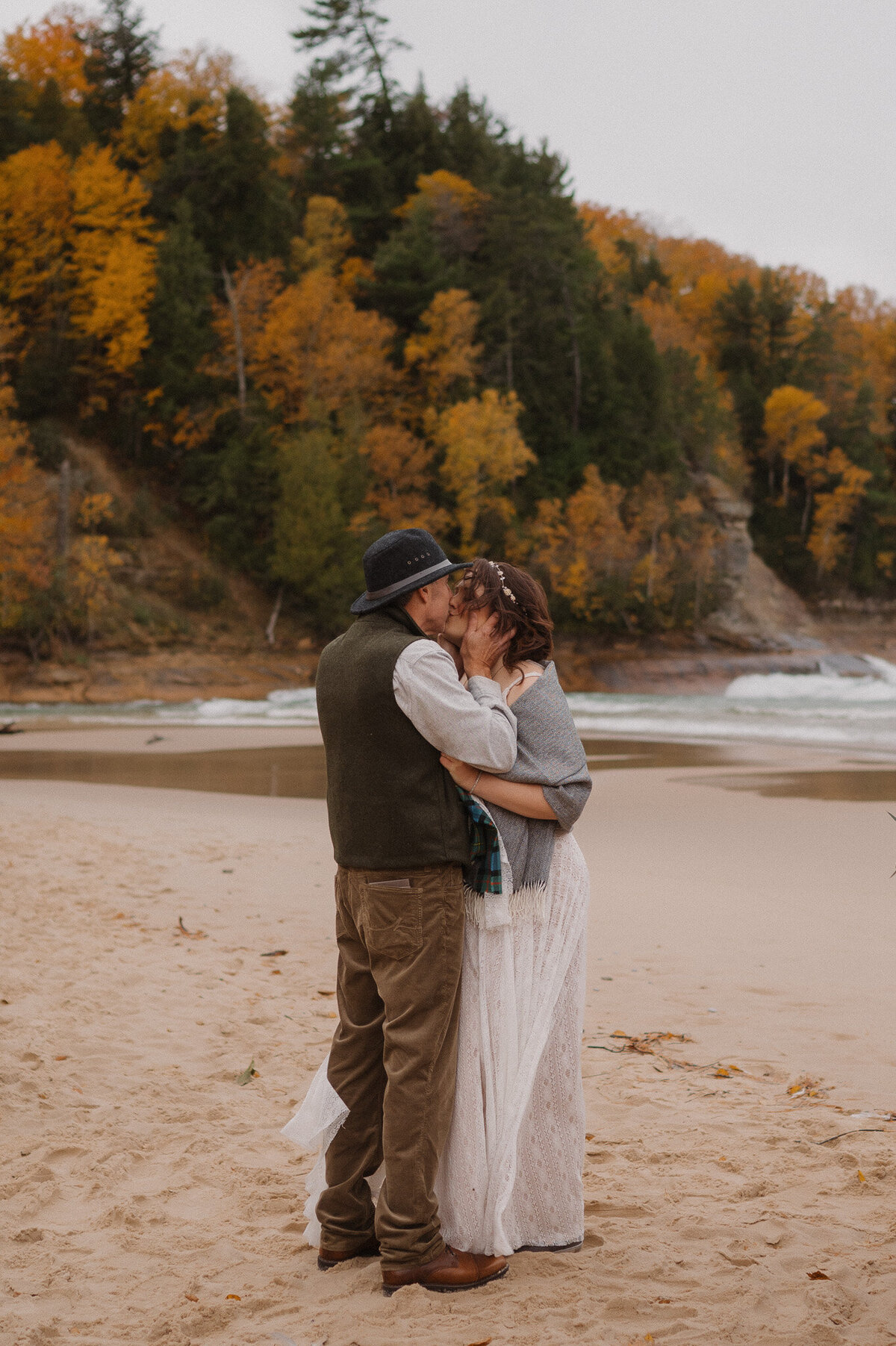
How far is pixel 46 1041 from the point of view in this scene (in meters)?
5.08

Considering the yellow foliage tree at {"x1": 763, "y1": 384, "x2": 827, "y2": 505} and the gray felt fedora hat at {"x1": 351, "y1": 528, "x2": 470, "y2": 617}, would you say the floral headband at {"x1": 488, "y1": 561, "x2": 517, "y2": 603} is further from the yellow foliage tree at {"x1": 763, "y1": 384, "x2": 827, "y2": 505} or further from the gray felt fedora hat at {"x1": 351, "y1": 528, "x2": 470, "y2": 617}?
the yellow foliage tree at {"x1": 763, "y1": 384, "x2": 827, "y2": 505}

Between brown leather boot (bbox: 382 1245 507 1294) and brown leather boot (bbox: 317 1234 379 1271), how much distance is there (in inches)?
8.0

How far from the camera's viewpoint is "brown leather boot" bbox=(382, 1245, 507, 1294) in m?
3.04

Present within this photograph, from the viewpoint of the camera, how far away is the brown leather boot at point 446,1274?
304 centimetres

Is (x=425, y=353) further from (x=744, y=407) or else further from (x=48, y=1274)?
(x=48, y=1274)

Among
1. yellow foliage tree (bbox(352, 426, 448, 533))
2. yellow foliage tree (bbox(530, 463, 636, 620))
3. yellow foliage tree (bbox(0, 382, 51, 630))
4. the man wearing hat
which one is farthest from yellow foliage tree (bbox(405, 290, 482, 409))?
the man wearing hat

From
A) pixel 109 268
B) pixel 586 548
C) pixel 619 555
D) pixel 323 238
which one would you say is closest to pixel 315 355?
pixel 109 268

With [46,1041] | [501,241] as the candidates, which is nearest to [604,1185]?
[46,1041]

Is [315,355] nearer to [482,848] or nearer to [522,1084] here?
[482,848]

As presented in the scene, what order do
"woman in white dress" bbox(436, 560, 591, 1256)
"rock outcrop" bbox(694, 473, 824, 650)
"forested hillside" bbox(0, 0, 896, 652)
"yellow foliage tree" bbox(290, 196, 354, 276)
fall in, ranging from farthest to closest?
"rock outcrop" bbox(694, 473, 824, 650)
"yellow foliage tree" bbox(290, 196, 354, 276)
"forested hillside" bbox(0, 0, 896, 652)
"woman in white dress" bbox(436, 560, 591, 1256)

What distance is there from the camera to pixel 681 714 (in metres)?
30.8

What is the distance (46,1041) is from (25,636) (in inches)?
1307

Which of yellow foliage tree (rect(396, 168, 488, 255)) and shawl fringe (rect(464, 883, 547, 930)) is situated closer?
shawl fringe (rect(464, 883, 547, 930))

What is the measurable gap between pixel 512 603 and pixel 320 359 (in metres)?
44.5
